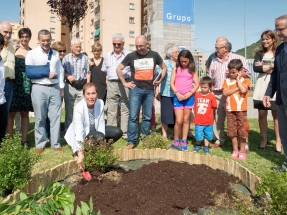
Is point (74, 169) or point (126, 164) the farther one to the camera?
point (126, 164)

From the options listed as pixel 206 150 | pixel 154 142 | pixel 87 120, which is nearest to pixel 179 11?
pixel 206 150

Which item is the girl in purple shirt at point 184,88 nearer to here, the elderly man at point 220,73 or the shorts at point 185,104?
the shorts at point 185,104

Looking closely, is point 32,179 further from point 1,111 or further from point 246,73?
point 246,73

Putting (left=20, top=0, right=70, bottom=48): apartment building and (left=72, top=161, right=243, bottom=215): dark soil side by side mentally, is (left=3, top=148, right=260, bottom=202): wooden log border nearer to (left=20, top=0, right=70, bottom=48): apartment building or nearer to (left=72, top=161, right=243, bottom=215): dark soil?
(left=72, top=161, right=243, bottom=215): dark soil

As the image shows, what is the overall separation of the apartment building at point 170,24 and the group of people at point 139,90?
11492 mm

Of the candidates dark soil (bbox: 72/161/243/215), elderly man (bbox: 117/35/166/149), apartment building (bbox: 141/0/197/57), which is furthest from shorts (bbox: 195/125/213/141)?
apartment building (bbox: 141/0/197/57)

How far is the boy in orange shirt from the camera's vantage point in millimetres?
5219

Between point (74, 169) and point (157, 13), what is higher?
point (157, 13)

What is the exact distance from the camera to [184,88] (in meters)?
5.75

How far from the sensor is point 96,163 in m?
4.13

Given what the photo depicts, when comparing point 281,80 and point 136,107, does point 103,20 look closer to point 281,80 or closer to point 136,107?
point 136,107

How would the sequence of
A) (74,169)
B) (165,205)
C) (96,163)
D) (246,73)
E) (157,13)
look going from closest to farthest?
(165,205), (96,163), (74,169), (246,73), (157,13)

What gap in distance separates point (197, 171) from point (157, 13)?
16128mm

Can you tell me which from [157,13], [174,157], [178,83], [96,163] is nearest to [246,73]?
Result: [178,83]
